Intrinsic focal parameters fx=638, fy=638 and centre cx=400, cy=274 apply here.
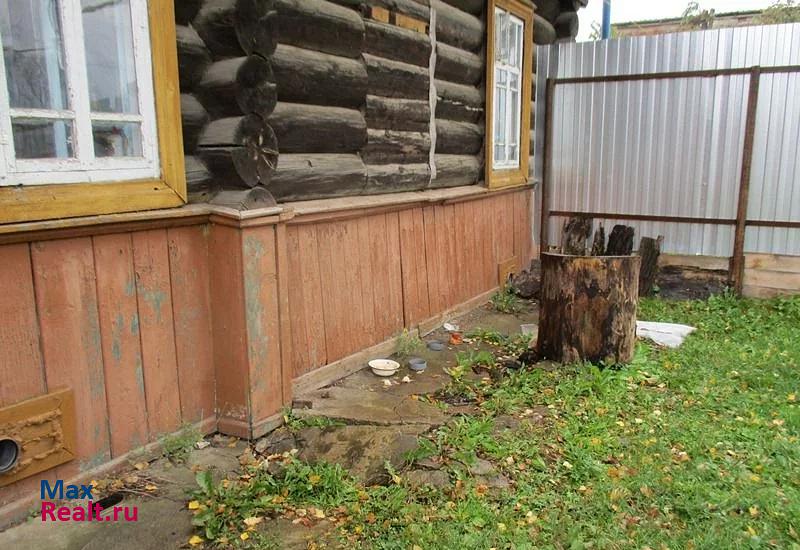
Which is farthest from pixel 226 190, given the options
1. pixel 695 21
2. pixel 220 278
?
pixel 695 21

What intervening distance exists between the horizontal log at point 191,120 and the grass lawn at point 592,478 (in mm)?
1864

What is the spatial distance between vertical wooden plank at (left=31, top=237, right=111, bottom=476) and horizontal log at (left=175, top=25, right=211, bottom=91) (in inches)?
43.0

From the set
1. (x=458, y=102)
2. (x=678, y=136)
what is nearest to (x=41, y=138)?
(x=458, y=102)

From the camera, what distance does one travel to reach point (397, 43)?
5258 mm

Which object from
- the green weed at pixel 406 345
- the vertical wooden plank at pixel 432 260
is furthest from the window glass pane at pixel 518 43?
the green weed at pixel 406 345

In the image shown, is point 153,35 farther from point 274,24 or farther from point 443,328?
point 443,328

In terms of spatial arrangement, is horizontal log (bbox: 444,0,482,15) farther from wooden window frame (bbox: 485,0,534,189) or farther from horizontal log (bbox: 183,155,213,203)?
horizontal log (bbox: 183,155,213,203)

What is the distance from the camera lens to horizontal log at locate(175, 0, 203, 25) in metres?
3.43

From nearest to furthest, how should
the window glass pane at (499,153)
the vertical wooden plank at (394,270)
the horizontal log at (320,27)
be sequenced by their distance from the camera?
1. the horizontal log at (320,27)
2. the vertical wooden plank at (394,270)
3. the window glass pane at (499,153)

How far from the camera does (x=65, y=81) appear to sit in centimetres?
297

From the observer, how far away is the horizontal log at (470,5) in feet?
20.6

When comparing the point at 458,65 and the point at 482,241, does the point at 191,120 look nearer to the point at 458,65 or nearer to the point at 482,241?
the point at 458,65

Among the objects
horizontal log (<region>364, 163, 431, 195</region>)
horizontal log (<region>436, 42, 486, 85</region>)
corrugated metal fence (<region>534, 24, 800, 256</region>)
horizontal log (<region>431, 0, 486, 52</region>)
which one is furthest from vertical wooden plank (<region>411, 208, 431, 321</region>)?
corrugated metal fence (<region>534, 24, 800, 256</region>)
